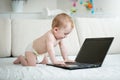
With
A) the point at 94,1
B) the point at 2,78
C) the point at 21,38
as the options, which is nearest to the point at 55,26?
the point at 2,78

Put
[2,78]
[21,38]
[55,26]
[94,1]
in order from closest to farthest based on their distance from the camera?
1. [2,78]
2. [55,26]
3. [21,38]
4. [94,1]

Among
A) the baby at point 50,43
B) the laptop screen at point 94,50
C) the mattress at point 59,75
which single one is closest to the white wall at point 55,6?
the laptop screen at point 94,50

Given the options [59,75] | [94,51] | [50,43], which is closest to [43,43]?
[50,43]

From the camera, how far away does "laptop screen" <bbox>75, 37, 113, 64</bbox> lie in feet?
6.14

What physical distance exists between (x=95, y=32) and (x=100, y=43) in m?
0.94

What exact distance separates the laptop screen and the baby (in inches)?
5.7

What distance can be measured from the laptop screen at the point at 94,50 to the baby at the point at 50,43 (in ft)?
0.47

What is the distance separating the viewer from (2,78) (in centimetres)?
141

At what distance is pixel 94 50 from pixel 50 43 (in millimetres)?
313

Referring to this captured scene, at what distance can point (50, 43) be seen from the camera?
1.88 meters

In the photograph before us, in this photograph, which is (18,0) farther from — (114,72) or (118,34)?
(114,72)

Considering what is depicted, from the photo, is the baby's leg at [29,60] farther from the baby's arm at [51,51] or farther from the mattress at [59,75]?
the mattress at [59,75]

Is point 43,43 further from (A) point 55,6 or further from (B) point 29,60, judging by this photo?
(A) point 55,6

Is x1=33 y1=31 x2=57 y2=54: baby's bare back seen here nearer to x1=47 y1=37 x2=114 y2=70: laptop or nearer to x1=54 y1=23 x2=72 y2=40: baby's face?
x1=54 y1=23 x2=72 y2=40: baby's face
